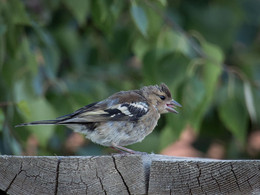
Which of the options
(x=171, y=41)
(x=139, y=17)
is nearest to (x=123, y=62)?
(x=171, y=41)

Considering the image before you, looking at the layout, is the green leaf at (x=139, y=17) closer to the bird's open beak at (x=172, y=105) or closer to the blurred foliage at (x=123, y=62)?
the blurred foliage at (x=123, y=62)

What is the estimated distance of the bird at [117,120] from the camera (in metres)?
5.05

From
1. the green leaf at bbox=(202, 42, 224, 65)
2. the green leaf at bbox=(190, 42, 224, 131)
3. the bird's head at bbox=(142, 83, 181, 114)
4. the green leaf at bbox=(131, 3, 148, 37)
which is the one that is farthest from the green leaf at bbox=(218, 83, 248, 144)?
the green leaf at bbox=(131, 3, 148, 37)

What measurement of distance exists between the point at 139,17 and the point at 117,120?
1.00m

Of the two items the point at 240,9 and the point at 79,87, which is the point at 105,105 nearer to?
the point at 79,87

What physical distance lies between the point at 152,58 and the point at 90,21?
8.18 feet

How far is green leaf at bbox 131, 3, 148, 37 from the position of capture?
5258mm

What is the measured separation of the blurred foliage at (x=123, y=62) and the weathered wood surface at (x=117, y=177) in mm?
1479

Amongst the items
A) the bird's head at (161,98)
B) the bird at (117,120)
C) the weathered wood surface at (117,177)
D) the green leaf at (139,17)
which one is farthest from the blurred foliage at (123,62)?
the weathered wood surface at (117,177)

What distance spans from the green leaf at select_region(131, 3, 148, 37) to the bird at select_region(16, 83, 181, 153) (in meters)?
0.71

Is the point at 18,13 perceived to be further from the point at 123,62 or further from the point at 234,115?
the point at 123,62

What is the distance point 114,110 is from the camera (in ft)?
17.3

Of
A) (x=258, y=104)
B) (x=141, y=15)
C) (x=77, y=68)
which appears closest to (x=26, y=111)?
(x=141, y=15)

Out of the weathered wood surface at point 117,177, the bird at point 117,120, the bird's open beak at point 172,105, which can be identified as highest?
the bird's open beak at point 172,105
